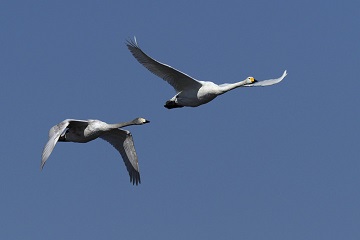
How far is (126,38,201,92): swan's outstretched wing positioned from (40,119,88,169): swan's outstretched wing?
312 centimetres

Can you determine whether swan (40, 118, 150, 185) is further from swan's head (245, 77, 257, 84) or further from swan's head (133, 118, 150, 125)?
swan's head (245, 77, 257, 84)

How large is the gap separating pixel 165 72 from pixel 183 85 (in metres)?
0.87

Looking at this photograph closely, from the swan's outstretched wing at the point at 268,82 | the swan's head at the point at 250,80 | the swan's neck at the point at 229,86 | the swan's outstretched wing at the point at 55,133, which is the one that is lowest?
the swan's outstretched wing at the point at 55,133

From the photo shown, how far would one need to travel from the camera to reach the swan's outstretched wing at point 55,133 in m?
34.4

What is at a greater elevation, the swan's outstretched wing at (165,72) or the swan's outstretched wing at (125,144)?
the swan's outstretched wing at (165,72)

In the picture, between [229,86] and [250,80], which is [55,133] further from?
[250,80]

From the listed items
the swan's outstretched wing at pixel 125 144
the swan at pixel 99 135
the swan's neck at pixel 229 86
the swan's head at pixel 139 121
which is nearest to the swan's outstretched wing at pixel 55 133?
the swan at pixel 99 135

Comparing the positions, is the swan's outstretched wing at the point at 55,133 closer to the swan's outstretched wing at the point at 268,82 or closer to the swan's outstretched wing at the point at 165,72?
the swan's outstretched wing at the point at 165,72

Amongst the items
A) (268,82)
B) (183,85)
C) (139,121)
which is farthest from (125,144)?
(268,82)

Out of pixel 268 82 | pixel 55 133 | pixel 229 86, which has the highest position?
pixel 268 82

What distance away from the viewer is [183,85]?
1508 inches

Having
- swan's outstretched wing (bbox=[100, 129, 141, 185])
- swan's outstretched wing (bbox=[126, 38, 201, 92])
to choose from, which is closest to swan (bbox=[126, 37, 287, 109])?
swan's outstretched wing (bbox=[126, 38, 201, 92])

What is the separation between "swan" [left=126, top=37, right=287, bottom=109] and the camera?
3725 centimetres

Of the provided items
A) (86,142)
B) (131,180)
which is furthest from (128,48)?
(131,180)
